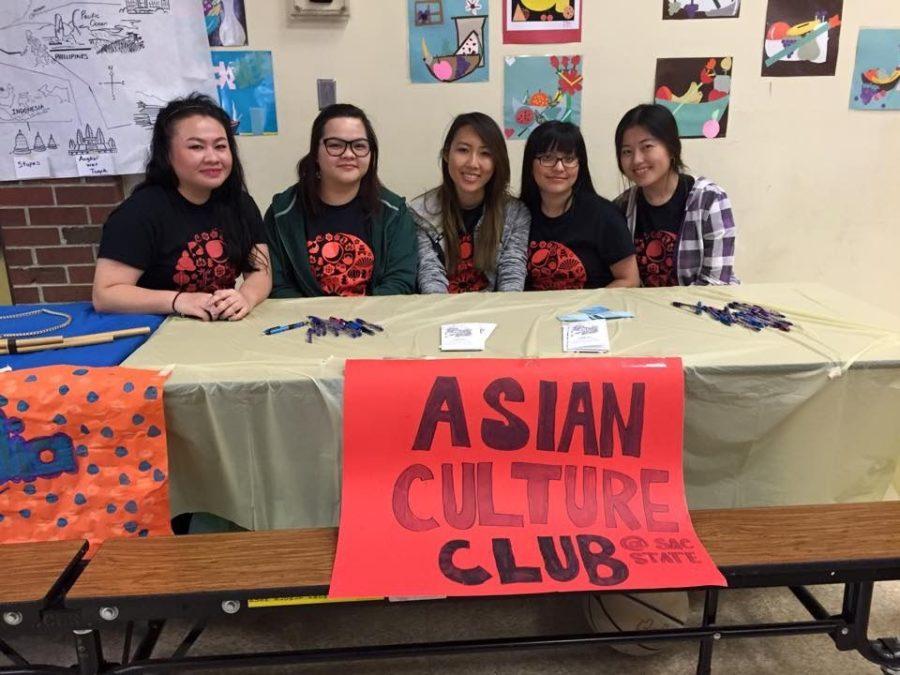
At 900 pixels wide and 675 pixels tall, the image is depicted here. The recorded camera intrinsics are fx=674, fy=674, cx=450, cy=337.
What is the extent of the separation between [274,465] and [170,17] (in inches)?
76.2

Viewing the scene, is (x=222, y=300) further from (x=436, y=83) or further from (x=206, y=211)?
(x=436, y=83)

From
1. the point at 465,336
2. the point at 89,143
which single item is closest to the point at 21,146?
the point at 89,143

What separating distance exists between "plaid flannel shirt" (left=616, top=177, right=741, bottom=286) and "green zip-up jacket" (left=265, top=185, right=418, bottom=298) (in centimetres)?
87

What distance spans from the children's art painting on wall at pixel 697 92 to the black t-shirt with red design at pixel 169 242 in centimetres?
173

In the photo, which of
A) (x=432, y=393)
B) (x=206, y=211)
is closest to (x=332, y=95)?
(x=206, y=211)

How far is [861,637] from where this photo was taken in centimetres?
132

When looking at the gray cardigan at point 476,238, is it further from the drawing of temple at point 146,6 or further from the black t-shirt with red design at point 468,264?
the drawing of temple at point 146,6

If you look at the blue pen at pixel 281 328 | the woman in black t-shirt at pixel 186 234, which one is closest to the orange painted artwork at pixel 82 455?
the blue pen at pixel 281 328

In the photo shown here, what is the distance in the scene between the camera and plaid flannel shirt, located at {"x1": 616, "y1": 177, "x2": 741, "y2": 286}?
211cm

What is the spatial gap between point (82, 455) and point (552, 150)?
1.52m

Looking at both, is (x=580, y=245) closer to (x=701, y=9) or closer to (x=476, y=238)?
(x=476, y=238)

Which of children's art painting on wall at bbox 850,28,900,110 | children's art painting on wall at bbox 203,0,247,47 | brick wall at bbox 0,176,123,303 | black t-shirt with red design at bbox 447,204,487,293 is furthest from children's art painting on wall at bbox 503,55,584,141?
brick wall at bbox 0,176,123,303

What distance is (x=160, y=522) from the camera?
132 cm

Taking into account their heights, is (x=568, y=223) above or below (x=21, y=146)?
below
